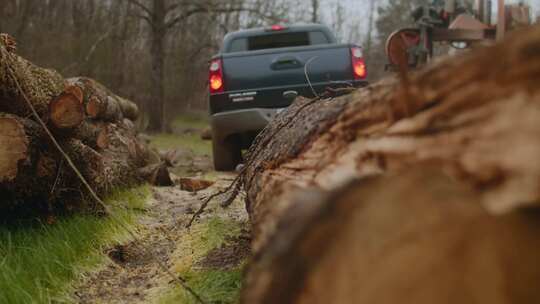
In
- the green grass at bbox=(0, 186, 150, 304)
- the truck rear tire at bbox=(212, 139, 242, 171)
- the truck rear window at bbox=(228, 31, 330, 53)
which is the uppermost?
the truck rear window at bbox=(228, 31, 330, 53)

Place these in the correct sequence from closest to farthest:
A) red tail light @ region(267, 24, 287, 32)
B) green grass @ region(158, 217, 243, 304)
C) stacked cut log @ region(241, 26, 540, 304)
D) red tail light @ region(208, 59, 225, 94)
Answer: stacked cut log @ region(241, 26, 540, 304)
green grass @ region(158, 217, 243, 304)
red tail light @ region(208, 59, 225, 94)
red tail light @ region(267, 24, 287, 32)

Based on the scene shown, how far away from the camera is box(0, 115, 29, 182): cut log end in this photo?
9.98 feet

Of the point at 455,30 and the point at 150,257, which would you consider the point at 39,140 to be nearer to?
the point at 150,257

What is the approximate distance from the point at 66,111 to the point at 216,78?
11.5 ft

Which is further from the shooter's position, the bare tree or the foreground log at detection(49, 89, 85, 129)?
the bare tree

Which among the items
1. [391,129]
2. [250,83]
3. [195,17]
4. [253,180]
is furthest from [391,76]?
[195,17]

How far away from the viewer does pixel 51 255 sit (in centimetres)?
295

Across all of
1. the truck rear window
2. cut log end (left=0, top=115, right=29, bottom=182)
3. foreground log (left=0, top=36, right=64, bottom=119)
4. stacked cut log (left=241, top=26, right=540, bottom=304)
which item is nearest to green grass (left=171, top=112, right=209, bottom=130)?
the truck rear window

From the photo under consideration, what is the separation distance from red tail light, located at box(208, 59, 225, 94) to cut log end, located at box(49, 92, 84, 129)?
3434mm

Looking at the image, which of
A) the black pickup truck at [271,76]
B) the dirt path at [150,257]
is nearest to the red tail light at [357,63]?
the black pickup truck at [271,76]

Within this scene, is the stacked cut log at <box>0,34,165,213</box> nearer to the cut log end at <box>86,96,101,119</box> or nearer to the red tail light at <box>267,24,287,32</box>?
the cut log end at <box>86,96,101,119</box>

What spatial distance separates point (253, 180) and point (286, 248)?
1.73 m

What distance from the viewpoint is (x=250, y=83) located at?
22.4 ft

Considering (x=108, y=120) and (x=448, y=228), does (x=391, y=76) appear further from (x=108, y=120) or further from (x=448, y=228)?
(x=108, y=120)
